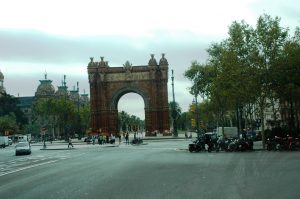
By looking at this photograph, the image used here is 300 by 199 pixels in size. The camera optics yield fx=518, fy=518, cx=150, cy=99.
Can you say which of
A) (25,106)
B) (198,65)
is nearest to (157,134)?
(198,65)

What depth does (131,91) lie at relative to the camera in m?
108

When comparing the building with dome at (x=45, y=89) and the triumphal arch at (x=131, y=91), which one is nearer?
the triumphal arch at (x=131, y=91)

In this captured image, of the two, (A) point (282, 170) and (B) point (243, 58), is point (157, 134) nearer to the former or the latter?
(B) point (243, 58)

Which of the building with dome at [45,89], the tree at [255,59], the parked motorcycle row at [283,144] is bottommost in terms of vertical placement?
the parked motorcycle row at [283,144]

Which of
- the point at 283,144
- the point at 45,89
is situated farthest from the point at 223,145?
the point at 45,89

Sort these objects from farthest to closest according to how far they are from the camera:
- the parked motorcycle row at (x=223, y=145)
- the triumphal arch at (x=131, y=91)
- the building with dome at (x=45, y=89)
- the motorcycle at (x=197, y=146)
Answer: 1. the building with dome at (x=45, y=89)
2. the triumphal arch at (x=131, y=91)
3. the motorcycle at (x=197, y=146)
4. the parked motorcycle row at (x=223, y=145)

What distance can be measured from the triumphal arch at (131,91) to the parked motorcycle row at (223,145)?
65513 mm

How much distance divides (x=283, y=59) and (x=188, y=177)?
2407cm

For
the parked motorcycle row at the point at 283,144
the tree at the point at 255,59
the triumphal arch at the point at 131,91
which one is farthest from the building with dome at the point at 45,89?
the parked motorcycle row at the point at 283,144

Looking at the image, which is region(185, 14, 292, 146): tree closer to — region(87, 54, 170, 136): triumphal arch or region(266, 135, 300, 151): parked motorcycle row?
region(266, 135, 300, 151): parked motorcycle row

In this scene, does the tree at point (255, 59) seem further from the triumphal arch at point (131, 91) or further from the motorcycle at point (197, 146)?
the triumphal arch at point (131, 91)

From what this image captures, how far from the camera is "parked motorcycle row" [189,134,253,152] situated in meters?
37.7

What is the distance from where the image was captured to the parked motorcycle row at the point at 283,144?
35.5 m

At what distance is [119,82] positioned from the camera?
108 meters
